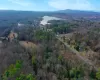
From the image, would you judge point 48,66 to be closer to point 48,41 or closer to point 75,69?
point 75,69

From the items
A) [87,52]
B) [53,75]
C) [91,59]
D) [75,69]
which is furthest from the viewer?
[87,52]

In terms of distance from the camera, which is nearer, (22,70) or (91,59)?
(22,70)

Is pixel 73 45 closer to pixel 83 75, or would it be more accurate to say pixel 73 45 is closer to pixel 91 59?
pixel 91 59

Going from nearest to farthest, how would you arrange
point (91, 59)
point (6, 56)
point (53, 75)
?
point (53, 75), point (6, 56), point (91, 59)

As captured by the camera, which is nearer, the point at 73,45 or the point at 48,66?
A: the point at 48,66

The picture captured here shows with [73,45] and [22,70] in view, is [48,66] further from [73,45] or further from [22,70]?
[73,45]

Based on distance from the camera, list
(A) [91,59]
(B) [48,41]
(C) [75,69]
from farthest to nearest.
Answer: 1. (B) [48,41]
2. (A) [91,59]
3. (C) [75,69]

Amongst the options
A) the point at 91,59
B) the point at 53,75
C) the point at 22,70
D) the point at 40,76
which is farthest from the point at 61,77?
the point at 91,59

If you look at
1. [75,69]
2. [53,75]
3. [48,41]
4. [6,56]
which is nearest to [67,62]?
[75,69]

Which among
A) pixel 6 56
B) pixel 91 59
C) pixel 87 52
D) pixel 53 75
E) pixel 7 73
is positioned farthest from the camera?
pixel 87 52
